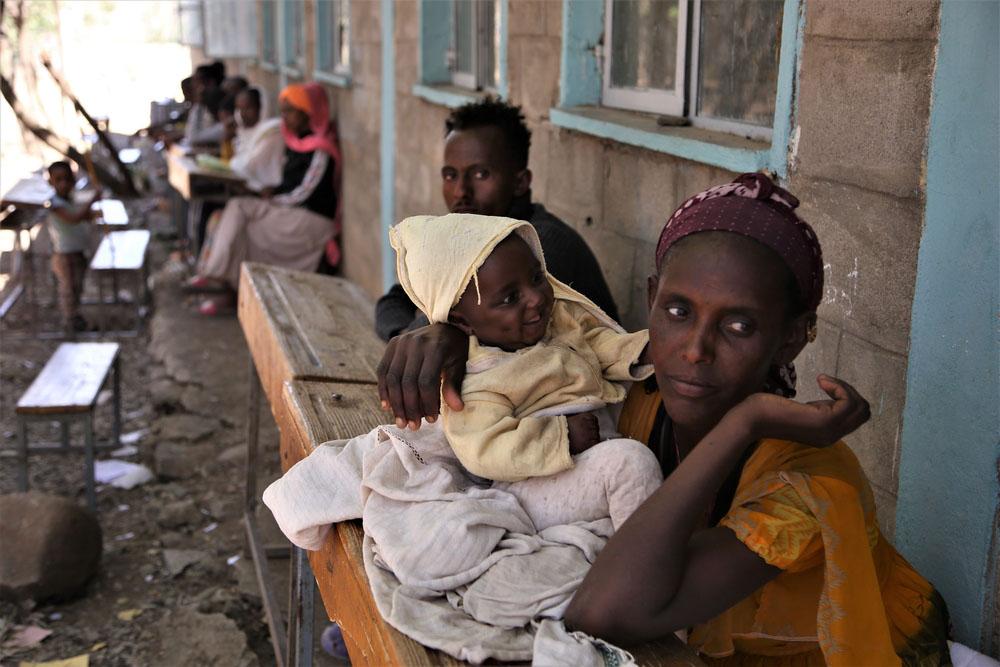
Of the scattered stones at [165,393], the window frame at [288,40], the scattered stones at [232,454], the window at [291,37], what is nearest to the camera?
the scattered stones at [232,454]

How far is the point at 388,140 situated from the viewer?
6578 millimetres

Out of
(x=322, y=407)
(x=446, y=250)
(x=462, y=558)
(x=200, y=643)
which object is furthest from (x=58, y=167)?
(x=462, y=558)

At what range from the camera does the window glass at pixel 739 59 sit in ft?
8.81

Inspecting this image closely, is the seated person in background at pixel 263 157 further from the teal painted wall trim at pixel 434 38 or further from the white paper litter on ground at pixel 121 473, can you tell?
the white paper litter on ground at pixel 121 473

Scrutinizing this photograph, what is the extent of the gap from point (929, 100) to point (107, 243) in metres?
7.37

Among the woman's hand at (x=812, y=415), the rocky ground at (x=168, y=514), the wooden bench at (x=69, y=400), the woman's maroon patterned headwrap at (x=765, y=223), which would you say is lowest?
the rocky ground at (x=168, y=514)

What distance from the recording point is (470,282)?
5.93ft

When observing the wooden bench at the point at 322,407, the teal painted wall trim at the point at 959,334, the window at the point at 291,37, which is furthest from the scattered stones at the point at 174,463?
the window at the point at 291,37

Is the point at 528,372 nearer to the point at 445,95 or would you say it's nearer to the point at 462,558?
the point at 462,558

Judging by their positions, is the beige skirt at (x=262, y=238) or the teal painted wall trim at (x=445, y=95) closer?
the teal painted wall trim at (x=445, y=95)

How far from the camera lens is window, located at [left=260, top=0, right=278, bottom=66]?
1201 centimetres

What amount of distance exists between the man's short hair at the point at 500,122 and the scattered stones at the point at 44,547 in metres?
2.20

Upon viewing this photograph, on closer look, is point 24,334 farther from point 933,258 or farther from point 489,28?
point 933,258

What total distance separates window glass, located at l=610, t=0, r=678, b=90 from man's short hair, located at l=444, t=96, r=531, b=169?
0.52 metres
